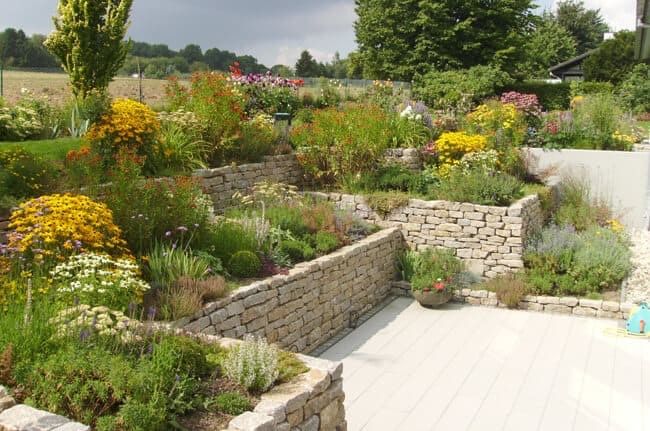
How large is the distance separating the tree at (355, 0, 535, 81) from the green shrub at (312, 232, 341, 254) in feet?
65.4

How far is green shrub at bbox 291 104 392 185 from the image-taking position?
10.1 metres

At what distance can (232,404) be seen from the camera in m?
3.56

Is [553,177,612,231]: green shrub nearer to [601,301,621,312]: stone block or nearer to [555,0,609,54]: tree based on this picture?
[601,301,621,312]: stone block

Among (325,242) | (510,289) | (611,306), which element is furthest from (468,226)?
(325,242)

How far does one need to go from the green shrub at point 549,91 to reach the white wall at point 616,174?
1638cm

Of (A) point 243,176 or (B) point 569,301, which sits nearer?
(B) point 569,301

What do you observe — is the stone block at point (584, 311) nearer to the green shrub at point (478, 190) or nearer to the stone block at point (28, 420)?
the green shrub at point (478, 190)

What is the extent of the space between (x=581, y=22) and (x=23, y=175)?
5682 cm

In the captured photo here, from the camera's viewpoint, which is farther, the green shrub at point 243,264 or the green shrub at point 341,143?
the green shrub at point 341,143

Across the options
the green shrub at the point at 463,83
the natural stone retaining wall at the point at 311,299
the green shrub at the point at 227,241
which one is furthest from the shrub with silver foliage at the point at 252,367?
the green shrub at the point at 463,83

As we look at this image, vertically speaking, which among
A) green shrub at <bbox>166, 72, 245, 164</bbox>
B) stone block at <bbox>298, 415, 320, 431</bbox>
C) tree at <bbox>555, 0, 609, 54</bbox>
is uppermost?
tree at <bbox>555, 0, 609, 54</bbox>

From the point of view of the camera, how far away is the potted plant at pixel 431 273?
28.1 feet

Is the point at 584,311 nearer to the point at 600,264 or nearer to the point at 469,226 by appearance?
the point at 600,264

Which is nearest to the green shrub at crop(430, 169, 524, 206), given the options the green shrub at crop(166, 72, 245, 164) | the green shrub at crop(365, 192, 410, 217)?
the green shrub at crop(365, 192, 410, 217)
